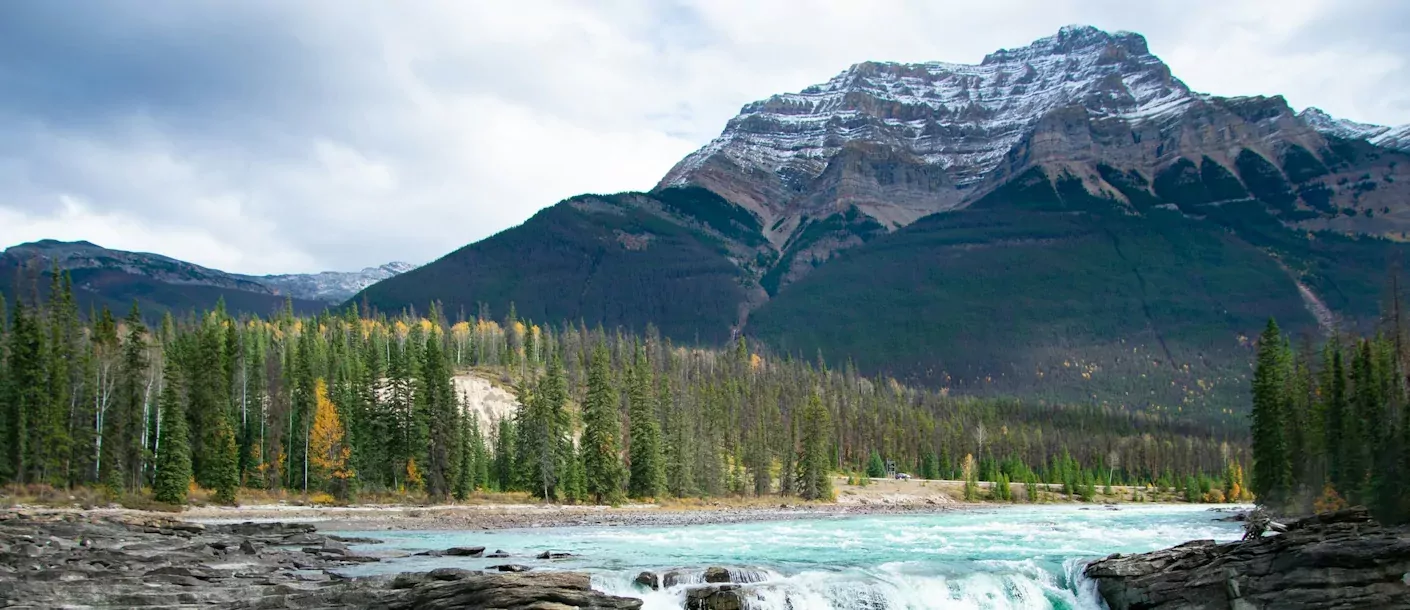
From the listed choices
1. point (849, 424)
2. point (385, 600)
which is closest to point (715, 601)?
point (385, 600)

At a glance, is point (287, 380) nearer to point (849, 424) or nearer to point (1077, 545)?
point (1077, 545)

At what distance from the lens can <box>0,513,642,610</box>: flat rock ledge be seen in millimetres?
31266

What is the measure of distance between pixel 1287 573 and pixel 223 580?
37.8m

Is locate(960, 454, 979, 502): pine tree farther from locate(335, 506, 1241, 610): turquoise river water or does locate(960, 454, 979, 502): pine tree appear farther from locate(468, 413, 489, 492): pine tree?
locate(468, 413, 489, 492): pine tree

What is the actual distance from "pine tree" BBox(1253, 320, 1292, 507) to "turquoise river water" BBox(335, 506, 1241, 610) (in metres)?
A: 5.60

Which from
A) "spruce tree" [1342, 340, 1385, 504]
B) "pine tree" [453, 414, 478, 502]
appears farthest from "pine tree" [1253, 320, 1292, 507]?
"pine tree" [453, 414, 478, 502]

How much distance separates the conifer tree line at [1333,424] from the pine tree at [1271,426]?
8 centimetres

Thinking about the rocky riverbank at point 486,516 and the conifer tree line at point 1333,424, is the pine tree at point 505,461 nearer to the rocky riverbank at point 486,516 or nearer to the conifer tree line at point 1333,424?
the rocky riverbank at point 486,516

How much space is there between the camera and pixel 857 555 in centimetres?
5134

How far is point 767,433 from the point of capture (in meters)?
143

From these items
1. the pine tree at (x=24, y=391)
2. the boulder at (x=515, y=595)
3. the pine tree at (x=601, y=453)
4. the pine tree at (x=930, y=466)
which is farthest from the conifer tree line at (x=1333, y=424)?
the pine tree at (x=24, y=391)

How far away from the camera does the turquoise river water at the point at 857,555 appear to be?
126 feet

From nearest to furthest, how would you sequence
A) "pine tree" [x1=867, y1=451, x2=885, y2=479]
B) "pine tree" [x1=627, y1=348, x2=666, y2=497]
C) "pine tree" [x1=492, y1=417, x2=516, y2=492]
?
"pine tree" [x1=627, y1=348, x2=666, y2=497]
"pine tree" [x1=492, y1=417, x2=516, y2=492]
"pine tree" [x1=867, y1=451, x2=885, y2=479]

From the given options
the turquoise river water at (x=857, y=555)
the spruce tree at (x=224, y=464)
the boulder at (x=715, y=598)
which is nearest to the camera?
the boulder at (x=715, y=598)
